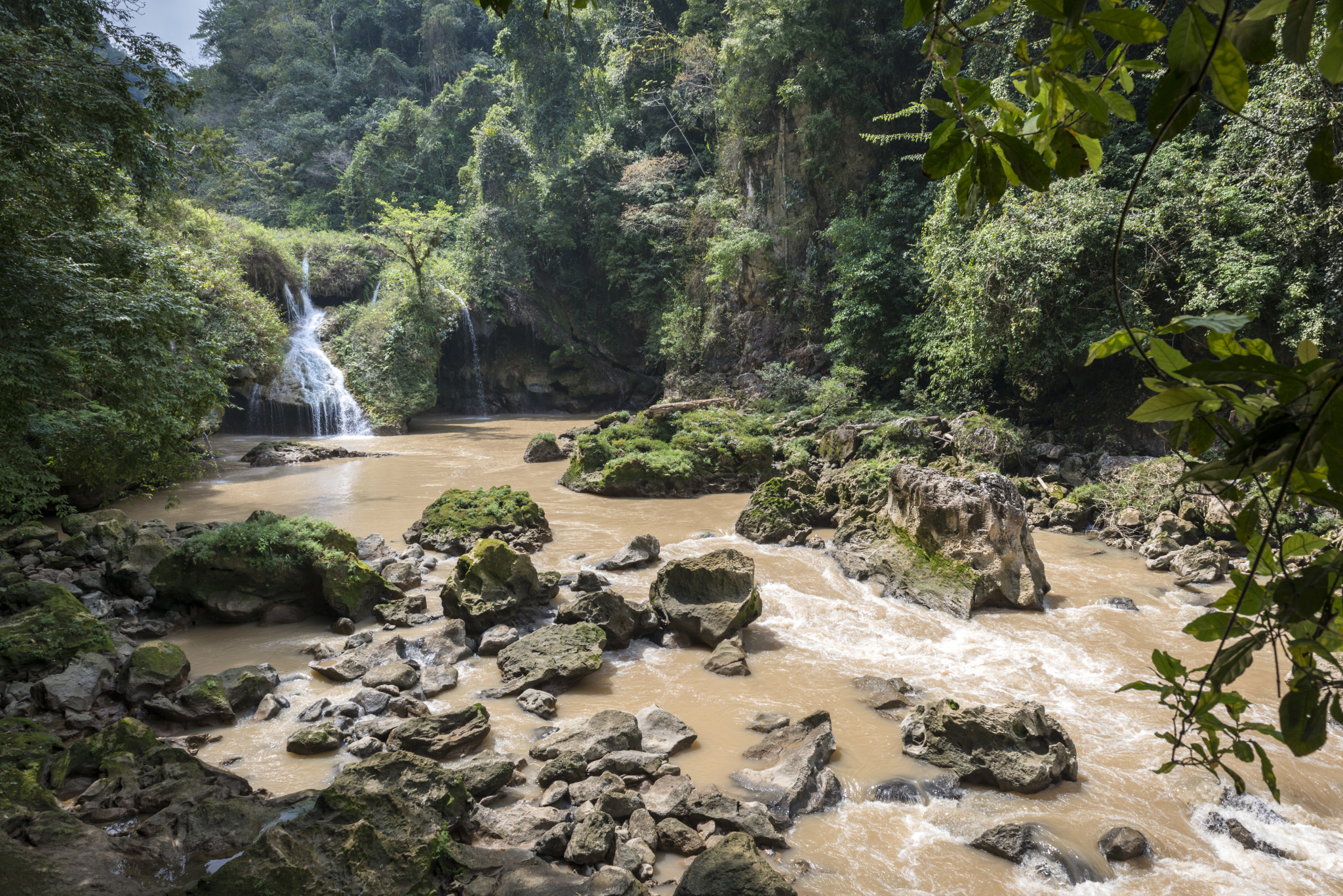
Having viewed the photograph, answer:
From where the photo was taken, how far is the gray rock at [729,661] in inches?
222

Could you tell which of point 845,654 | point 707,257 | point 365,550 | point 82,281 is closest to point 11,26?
point 82,281

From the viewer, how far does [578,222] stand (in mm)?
24734

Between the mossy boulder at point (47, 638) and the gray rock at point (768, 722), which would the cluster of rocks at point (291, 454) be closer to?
the mossy boulder at point (47, 638)

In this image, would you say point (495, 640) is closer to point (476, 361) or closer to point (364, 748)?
point (364, 748)

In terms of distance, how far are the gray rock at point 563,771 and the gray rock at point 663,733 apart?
506 mm

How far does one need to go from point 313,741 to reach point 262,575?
2.81 meters

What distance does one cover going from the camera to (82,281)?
6.33m

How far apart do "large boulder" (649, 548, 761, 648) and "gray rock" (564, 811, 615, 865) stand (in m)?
2.68

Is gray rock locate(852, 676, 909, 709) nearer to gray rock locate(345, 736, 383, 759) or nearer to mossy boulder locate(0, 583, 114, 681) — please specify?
gray rock locate(345, 736, 383, 759)

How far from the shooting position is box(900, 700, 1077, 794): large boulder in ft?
13.4

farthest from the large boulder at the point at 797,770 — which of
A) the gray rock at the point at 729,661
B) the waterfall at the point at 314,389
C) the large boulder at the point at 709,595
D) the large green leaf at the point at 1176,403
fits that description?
the waterfall at the point at 314,389

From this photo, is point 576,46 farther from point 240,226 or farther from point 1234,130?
point 1234,130

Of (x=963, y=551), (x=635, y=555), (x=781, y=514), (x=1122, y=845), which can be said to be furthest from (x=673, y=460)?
(x=1122, y=845)

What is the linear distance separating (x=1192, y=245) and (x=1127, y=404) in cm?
294
